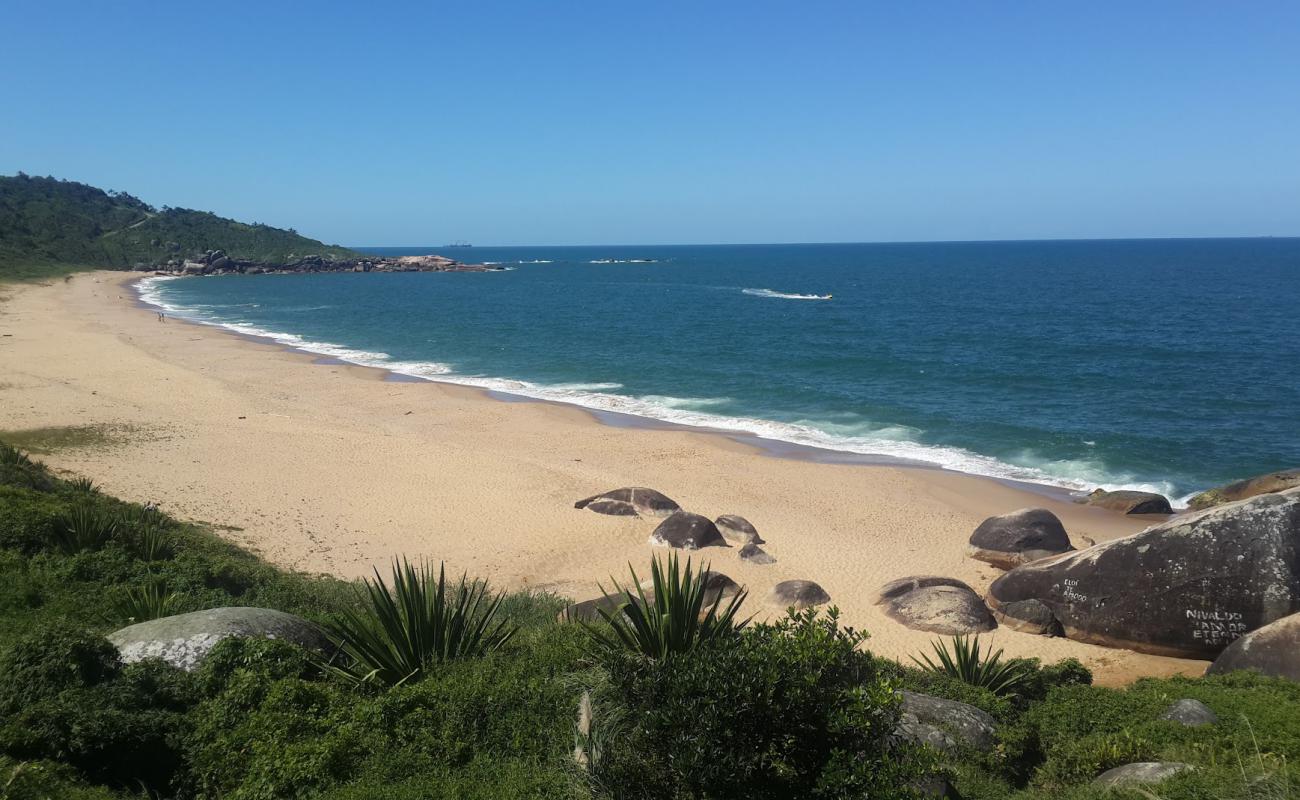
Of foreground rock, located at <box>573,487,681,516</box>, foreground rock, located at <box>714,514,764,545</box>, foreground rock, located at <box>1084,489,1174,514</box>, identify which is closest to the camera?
foreground rock, located at <box>714,514,764,545</box>

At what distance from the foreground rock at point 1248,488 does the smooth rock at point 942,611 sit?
927 centimetres

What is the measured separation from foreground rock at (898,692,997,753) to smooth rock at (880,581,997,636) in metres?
5.27

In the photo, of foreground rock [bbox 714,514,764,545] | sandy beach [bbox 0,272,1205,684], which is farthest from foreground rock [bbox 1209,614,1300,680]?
foreground rock [bbox 714,514,764,545]

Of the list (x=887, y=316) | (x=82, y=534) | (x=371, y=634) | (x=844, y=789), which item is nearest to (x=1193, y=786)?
(x=844, y=789)

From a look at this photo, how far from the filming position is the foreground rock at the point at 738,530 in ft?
57.3

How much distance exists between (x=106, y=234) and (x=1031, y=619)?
468 ft

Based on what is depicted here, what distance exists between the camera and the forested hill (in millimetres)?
98819

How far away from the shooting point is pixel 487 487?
68.6 feet

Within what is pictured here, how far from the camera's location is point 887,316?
6153 centimetres

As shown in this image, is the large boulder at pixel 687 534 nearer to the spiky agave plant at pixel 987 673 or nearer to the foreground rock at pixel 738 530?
the foreground rock at pixel 738 530

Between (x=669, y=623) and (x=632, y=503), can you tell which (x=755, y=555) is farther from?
(x=669, y=623)

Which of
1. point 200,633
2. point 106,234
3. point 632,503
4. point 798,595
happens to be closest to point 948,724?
point 798,595

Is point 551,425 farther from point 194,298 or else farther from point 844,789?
point 194,298

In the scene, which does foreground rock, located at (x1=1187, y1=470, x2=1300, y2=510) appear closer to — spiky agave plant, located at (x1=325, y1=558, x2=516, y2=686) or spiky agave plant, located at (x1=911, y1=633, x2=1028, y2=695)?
spiky agave plant, located at (x1=911, y1=633, x2=1028, y2=695)
